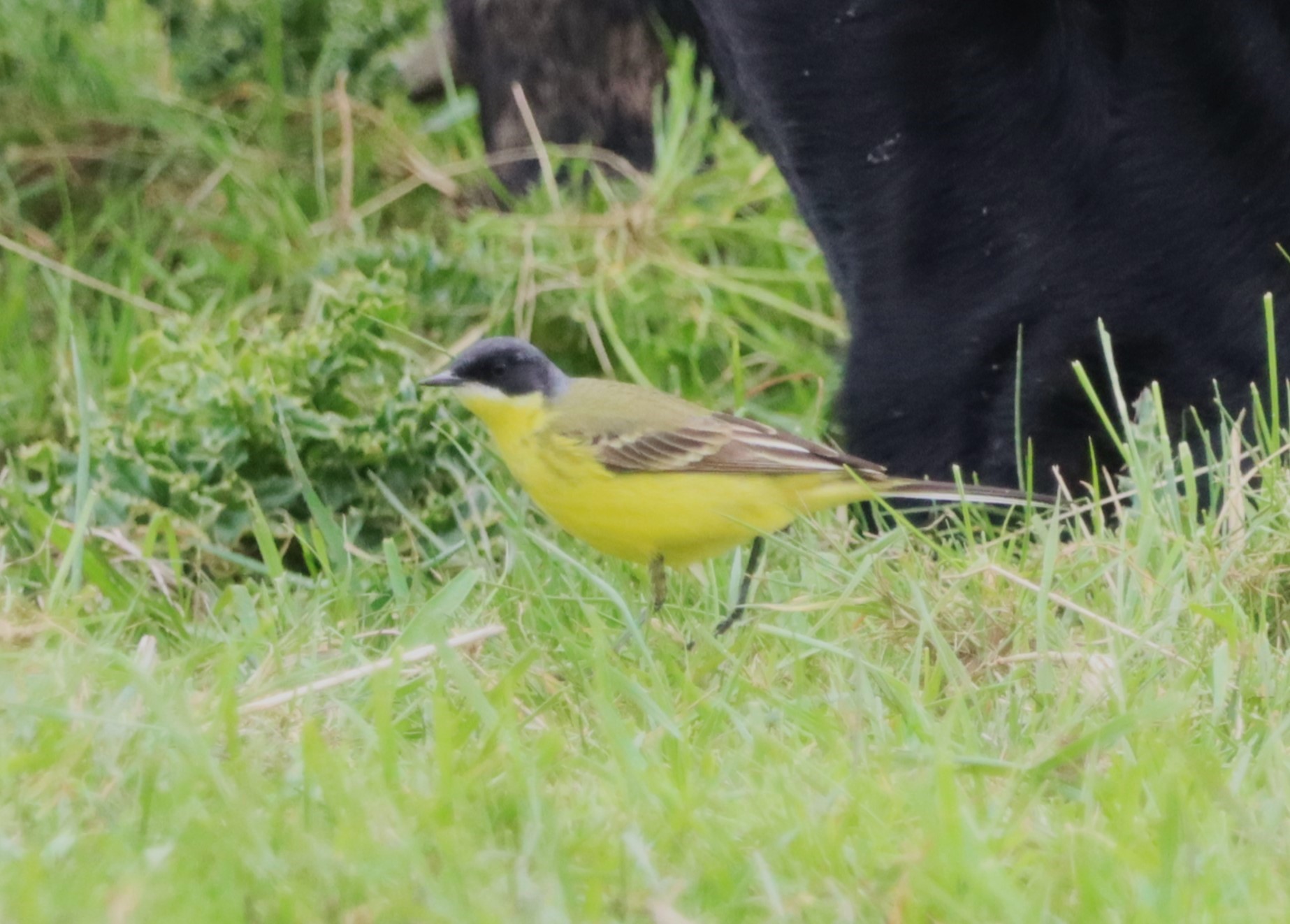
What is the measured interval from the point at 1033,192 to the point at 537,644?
41.0 inches

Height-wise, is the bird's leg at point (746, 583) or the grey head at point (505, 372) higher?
the grey head at point (505, 372)

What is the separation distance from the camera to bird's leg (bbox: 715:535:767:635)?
274 centimetres

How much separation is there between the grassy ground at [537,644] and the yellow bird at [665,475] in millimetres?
80

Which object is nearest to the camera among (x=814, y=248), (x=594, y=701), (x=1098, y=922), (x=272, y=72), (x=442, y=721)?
(x=1098, y=922)

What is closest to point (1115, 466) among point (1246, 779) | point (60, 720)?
point (1246, 779)

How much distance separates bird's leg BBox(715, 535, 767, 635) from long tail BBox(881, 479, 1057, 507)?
206 mm

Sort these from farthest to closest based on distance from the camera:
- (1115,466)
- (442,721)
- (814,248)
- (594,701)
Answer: (814,248) → (1115,466) → (594,701) → (442,721)

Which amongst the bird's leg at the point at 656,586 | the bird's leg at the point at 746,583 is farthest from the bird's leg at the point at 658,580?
the bird's leg at the point at 746,583

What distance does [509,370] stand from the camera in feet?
10.4

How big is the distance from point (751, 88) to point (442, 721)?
148 cm

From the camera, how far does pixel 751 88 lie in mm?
3191

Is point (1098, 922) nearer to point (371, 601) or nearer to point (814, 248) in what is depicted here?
point (371, 601)

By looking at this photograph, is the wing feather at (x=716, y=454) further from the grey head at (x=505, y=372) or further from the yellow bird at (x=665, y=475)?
the grey head at (x=505, y=372)

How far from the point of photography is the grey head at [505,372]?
3162 millimetres
